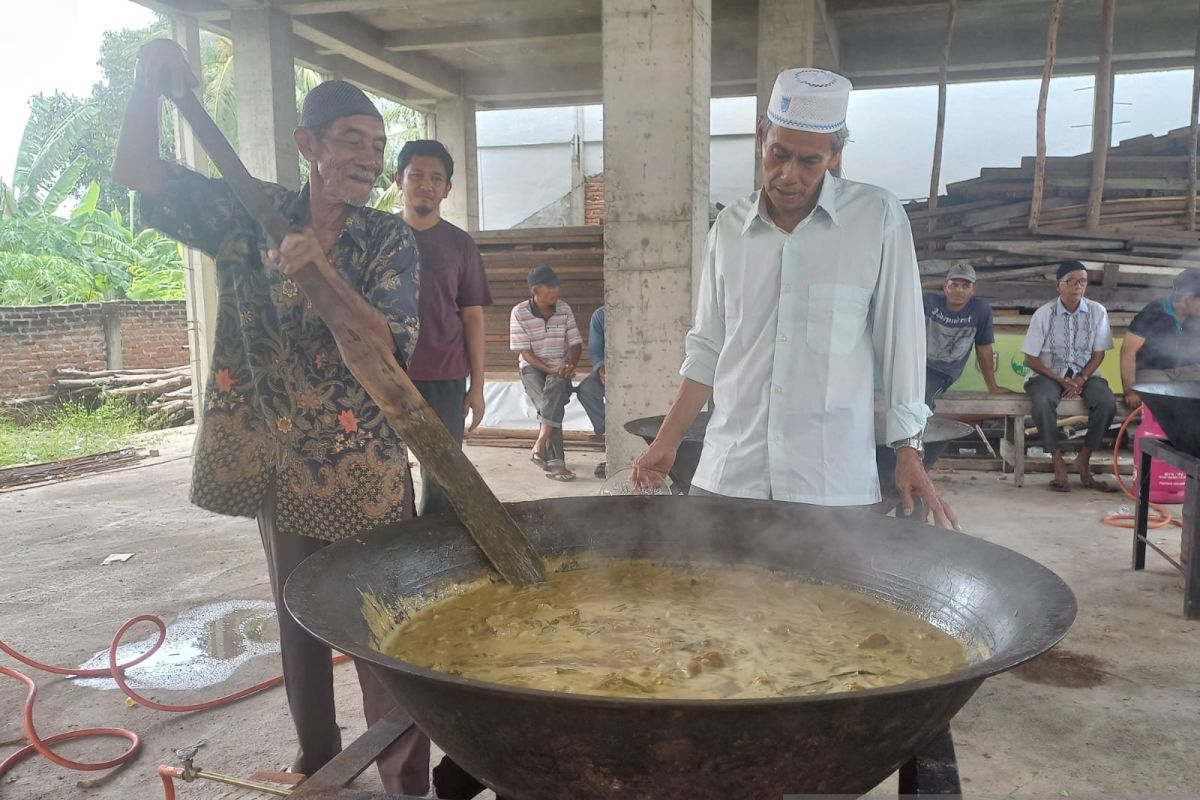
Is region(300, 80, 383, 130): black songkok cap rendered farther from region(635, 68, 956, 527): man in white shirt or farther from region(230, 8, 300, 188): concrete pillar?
region(230, 8, 300, 188): concrete pillar

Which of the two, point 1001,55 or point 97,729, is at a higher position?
point 1001,55

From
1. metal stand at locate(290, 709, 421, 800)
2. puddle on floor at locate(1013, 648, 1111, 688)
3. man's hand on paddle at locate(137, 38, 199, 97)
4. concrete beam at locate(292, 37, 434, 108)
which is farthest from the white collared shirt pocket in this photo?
concrete beam at locate(292, 37, 434, 108)

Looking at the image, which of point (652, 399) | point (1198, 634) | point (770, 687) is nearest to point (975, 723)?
point (1198, 634)

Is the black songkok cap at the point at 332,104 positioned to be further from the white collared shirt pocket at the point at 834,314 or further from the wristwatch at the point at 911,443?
the wristwatch at the point at 911,443

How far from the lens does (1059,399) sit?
7.19 meters

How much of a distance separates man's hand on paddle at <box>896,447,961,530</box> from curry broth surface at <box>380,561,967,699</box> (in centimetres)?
29

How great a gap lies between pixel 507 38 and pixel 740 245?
865 cm

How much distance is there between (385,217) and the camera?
91.5 inches

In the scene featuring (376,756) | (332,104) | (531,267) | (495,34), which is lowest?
(376,756)

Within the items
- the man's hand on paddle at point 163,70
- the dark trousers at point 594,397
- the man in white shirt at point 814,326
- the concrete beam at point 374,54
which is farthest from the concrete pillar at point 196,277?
the man in white shirt at point 814,326

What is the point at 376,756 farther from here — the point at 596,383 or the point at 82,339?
the point at 82,339

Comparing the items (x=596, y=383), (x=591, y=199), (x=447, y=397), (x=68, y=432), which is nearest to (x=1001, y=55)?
(x=596, y=383)

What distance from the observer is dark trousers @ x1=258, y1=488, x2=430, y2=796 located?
7.80ft

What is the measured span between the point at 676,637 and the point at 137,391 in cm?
1180
